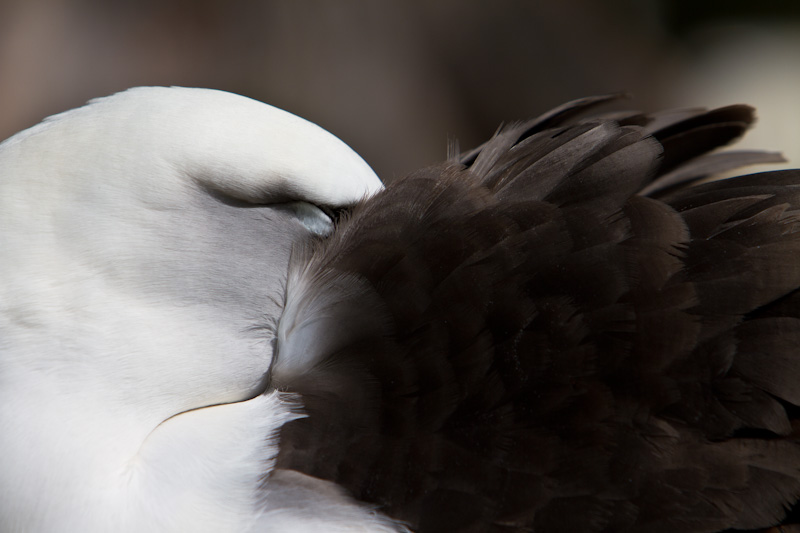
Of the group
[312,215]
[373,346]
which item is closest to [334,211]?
[312,215]

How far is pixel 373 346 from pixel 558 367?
1.21 feet

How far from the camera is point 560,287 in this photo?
162 cm

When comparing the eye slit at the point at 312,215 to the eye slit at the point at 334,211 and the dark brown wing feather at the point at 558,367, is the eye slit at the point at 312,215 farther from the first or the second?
the dark brown wing feather at the point at 558,367

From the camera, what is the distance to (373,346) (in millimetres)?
1624

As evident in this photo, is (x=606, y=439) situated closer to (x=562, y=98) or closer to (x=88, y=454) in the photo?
(x=88, y=454)

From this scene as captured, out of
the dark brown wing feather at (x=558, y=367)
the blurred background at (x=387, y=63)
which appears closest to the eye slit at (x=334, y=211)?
the dark brown wing feather at (x=558, y=367)

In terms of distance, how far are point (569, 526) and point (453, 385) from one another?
13.4 inches

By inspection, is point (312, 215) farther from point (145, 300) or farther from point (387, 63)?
point (387, 63)

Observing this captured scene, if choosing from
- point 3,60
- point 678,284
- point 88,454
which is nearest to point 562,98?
point 3,60

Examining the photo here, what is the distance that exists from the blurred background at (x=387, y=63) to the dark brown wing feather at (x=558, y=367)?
333 centimetres

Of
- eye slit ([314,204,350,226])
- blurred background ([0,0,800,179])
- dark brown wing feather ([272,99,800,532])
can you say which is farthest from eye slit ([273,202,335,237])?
blurred background ([0,0,800,179])

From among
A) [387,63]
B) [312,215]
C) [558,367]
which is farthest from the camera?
[387,63]

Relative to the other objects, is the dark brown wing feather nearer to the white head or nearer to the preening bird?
the preening bird

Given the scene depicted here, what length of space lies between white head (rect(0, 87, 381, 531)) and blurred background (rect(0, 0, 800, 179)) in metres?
3.31
